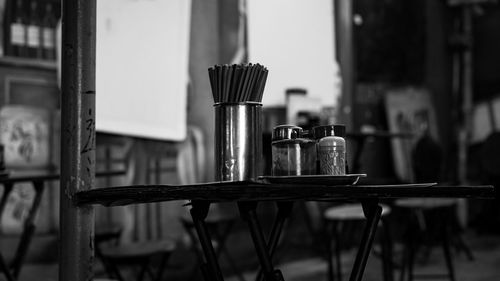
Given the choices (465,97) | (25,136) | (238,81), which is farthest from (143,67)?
(465,97)

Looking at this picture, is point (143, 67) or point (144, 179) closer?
point (143, 67)

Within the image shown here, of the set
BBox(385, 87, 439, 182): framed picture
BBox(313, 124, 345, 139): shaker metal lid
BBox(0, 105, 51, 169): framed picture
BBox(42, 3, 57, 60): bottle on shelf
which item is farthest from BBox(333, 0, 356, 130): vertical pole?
BBox(313, 124, 345, 139): shaker metal lid

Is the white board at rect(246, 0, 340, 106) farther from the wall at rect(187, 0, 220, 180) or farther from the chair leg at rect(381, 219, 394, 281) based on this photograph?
the chair leg at rect(381, 219, 394, 281)

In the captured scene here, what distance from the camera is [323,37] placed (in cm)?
552

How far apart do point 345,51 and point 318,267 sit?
7.40 ft

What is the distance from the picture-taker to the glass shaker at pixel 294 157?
1327mm

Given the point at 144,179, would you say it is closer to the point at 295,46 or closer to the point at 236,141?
the point at 295,46

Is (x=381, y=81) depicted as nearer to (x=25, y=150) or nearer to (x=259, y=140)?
(x=25, y=150)

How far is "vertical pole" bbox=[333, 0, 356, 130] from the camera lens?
579 cm

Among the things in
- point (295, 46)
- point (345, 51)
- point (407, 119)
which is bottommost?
point (407, 119)

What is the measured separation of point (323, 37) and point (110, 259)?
11.7 ft

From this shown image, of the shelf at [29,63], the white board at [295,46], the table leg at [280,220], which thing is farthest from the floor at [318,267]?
the table leg at [280,220]

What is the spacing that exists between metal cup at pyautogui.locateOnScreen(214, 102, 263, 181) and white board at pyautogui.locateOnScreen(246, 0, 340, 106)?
3.15 m

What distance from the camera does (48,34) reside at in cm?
366
